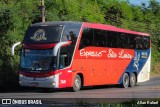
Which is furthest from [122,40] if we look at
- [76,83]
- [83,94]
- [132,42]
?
[83,94]

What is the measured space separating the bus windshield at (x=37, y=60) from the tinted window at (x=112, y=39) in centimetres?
500

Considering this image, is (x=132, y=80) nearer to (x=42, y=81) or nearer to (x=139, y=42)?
(x=139, y=42)

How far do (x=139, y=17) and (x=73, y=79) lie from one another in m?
37.8

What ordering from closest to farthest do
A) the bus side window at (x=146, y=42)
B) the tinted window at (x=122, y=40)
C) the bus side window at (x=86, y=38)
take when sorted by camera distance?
the bus side window at (x=86, y=38) < the tinted window at (x=122, y=40) < the bus side window at (x=146, y=42)

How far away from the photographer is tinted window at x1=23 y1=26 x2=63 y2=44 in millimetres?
22984

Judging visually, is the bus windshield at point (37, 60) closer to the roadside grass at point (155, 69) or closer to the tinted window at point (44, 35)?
the tinted window at point (44, 35)

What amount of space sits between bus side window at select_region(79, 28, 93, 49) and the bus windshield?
2021 millimetres

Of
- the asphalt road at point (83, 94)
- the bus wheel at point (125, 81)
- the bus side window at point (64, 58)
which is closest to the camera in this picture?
the asphalt road at point (83, 94)

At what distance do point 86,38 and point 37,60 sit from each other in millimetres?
3114

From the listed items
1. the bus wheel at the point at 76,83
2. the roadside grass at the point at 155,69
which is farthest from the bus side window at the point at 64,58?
the roadside grass at the point at 155,69

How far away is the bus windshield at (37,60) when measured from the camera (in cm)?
2286

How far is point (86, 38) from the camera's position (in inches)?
962

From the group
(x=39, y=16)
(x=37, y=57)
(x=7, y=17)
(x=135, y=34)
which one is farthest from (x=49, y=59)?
(x=39, y=16)

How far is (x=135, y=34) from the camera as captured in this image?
3023cm
